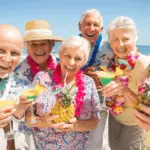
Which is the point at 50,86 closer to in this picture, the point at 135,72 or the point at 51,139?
the point at 51,139

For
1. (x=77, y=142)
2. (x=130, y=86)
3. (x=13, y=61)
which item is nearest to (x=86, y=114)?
(x=77, y=142)

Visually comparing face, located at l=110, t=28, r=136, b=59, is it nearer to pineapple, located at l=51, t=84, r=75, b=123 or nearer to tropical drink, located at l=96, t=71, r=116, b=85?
tropical drink, located at l=96, t=71, r=116, b=85

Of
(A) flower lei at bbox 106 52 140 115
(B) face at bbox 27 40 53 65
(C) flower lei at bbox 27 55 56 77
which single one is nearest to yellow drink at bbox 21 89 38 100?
(C) flower lei at bbox 27 55 56 77

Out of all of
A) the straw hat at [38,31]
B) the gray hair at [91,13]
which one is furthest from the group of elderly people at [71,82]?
the gray hair at [91,13]

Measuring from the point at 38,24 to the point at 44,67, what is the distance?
0.63m

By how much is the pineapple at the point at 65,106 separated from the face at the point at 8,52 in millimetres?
626

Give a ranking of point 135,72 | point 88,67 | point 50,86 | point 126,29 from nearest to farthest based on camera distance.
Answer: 1. point 50,86
2. point 135,72
3. point 126,29
4. point 88,67

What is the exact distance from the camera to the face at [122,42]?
3.34 m

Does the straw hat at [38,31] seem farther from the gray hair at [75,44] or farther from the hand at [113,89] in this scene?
the hand at [113,89]

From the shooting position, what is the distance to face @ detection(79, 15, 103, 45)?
13.2ft

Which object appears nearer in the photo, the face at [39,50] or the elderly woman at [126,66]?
the elderly woman at [126,66]

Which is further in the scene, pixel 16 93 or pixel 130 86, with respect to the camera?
pixel 130 86

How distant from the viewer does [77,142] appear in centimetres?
280

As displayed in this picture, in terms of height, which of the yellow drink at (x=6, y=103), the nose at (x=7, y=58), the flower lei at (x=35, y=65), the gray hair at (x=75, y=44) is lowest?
the yellow drink at (x=6, y=103)
